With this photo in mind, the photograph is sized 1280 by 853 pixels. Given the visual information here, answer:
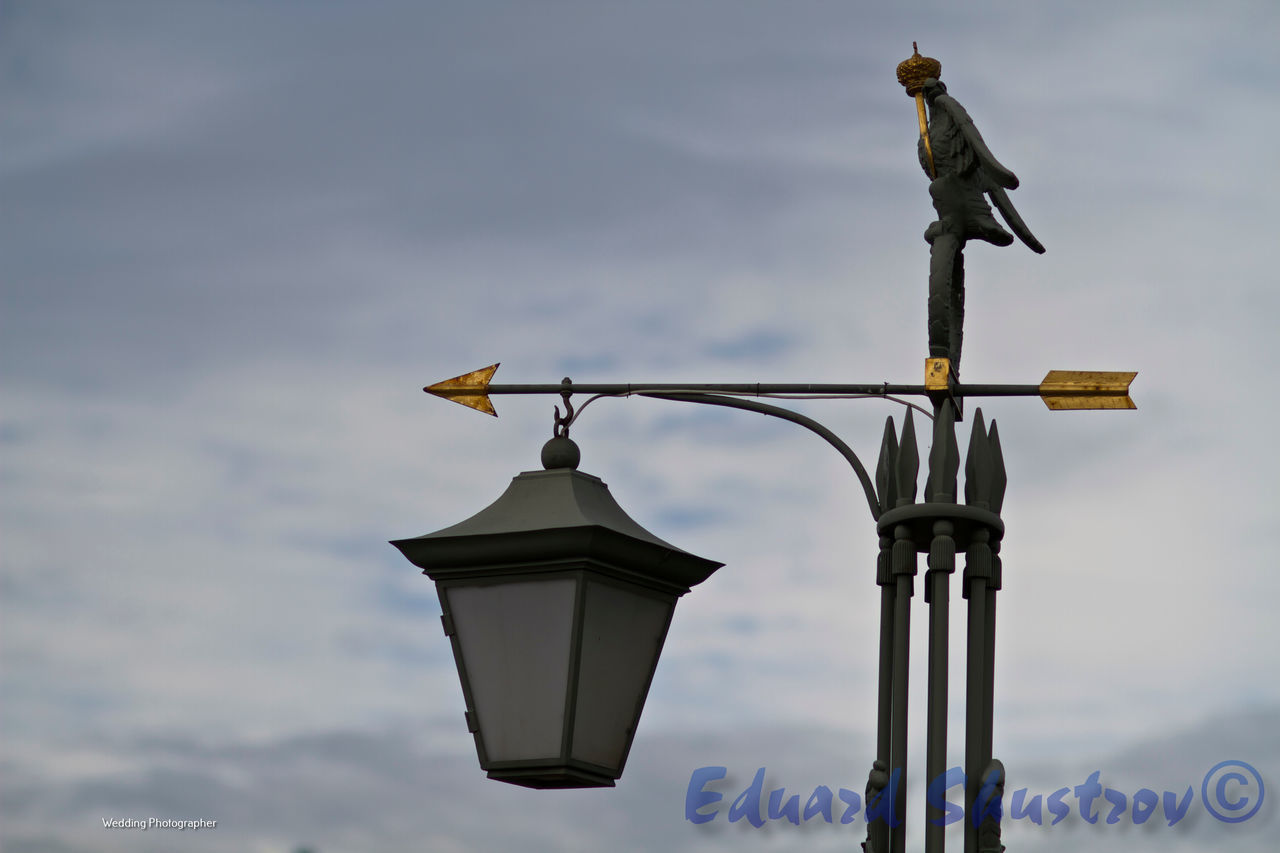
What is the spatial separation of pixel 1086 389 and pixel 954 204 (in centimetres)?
86

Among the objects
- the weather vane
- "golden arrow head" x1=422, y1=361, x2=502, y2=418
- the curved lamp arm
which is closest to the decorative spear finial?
the weather vane

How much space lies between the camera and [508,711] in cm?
801

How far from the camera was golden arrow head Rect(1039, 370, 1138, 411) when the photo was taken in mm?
7938

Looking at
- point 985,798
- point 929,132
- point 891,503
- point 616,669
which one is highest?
point 929,132

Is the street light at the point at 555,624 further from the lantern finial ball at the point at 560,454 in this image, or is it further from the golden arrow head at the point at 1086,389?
the golden arrow head at the point at 1086,389

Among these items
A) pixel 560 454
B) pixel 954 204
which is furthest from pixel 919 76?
pixel 560 454

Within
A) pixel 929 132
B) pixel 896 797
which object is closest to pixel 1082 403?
pixel 929 132

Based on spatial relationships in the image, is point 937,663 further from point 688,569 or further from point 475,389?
point 475,389

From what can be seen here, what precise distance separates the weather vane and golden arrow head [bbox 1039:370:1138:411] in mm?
382

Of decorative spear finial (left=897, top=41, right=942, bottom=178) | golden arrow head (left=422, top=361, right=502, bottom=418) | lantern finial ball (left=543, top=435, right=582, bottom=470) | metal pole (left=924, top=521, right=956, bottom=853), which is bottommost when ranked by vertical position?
metal pole (left=924, top=521, right=956, bottom=853)

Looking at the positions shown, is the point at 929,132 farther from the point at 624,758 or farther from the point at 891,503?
the point at 624,758

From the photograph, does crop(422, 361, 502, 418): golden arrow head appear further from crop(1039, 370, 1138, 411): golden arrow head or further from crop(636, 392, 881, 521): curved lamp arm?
crop(1039, 370, 1138, 411): golden arrow head

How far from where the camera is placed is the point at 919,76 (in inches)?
319

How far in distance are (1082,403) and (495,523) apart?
2314 mm
